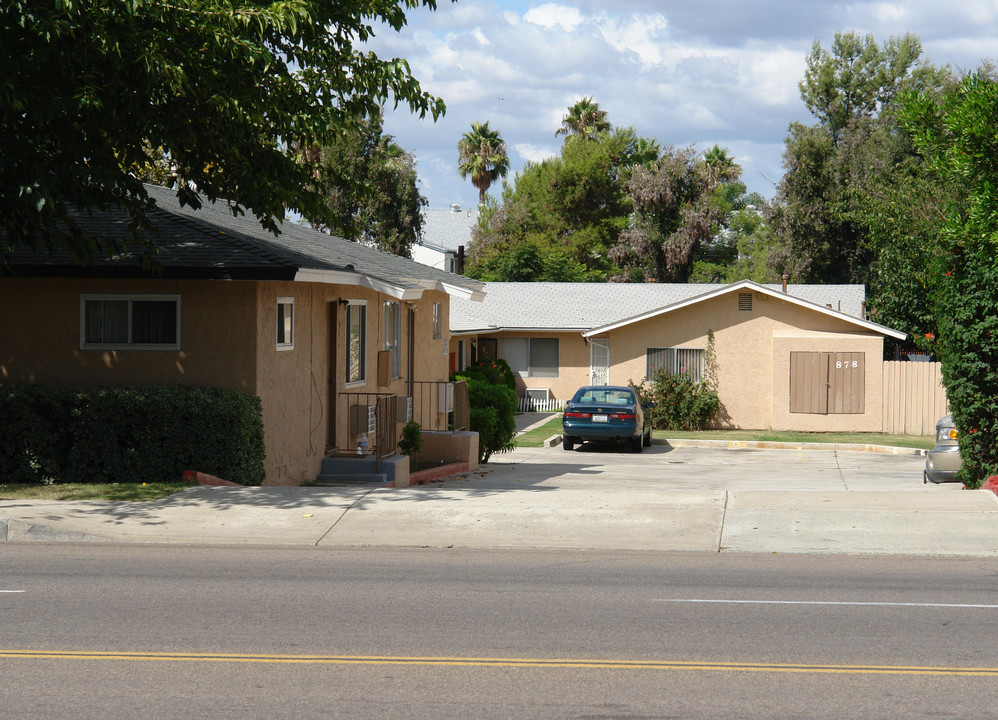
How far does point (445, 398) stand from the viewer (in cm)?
2178

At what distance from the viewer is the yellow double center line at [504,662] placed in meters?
6.65

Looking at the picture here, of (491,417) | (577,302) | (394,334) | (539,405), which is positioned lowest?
(539,405)

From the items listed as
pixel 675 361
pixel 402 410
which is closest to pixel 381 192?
pixel 675 361

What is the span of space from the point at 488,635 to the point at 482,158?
64.4m

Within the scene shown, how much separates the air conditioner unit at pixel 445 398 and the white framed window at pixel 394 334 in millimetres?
959

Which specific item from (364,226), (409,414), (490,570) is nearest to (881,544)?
(490,570)

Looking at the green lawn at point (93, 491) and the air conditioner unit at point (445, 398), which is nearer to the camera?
the green lawn at point (93, 491)

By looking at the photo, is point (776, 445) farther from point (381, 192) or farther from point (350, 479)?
point (381, 192)

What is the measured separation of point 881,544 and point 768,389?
21.9 m

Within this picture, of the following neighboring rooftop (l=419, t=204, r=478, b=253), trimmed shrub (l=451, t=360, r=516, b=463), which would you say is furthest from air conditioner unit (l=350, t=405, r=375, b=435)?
neighboring rooftop (l=419, t=204, r=478, b=253)

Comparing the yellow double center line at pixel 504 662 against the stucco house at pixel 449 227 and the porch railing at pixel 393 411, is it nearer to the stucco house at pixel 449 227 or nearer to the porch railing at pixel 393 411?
the porch railing at pixel 393 411

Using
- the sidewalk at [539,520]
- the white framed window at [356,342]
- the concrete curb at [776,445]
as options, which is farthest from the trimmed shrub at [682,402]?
the sidewalk at [539,520]

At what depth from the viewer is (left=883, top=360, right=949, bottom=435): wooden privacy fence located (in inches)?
1247

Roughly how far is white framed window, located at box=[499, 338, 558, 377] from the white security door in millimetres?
2743
